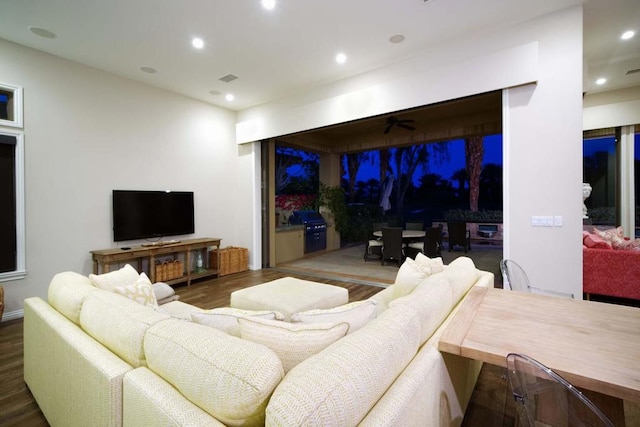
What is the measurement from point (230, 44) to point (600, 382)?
172 inches

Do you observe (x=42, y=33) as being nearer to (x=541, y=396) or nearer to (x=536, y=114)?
(x=541, y=396)

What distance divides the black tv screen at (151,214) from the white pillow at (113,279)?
264 cm

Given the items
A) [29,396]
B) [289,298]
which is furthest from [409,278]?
[29,396]

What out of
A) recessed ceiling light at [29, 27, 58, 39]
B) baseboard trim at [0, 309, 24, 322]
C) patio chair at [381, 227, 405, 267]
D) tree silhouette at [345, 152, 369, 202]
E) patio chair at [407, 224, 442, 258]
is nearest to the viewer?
recessed ceiling light at [29, 27, 58, 39]

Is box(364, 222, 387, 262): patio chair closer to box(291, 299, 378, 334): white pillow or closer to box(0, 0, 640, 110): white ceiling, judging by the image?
box(0, 0, 640, 110): white ceiling

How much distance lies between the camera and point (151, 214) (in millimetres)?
4801

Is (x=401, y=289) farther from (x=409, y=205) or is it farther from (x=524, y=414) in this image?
(x=409, y=205)

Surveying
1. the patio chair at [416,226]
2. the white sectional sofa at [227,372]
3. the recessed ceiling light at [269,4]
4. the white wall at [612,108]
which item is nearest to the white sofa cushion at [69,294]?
the white sectional sofa at [227,372]

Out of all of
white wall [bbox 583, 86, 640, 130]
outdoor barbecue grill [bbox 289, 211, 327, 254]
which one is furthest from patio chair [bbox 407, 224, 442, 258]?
white wall [bbox 583, 86, 640, 130]

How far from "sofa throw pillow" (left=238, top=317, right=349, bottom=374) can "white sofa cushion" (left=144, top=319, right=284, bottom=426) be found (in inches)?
5.8

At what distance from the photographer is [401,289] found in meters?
2.32

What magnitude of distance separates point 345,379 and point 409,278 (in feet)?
5.04

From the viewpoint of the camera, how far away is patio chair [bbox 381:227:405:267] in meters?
6.00

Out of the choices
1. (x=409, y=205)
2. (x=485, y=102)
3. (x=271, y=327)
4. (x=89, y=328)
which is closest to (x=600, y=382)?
(x=271, y=327)
